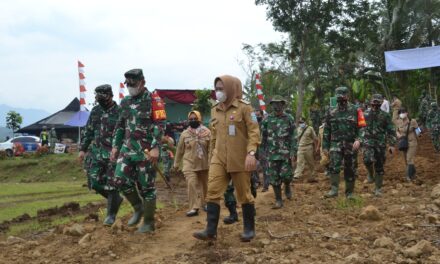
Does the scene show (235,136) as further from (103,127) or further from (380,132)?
(380,132)

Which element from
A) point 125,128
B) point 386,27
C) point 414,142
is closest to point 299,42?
point 386,27

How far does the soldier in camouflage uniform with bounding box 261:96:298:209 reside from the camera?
898cm

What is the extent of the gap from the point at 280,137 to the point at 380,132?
1.91m

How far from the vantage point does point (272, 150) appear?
9164mm

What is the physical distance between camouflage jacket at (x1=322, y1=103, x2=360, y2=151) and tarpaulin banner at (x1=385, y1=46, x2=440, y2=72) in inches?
268

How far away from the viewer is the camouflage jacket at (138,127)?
629 centimetres

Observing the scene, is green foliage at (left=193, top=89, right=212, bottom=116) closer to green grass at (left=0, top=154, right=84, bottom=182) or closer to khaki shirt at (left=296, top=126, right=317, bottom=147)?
green grass at (left=0, top=154, right=84, bottom=182)

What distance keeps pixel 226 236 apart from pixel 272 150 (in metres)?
3.25

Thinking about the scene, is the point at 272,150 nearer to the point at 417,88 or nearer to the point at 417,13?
the point at 417,13

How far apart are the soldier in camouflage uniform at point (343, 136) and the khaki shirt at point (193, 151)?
2092 mm

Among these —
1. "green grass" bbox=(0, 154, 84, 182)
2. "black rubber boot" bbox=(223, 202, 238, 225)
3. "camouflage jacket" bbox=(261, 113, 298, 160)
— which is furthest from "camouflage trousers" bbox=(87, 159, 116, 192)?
"green grass" bbox=(0, 154, 84, 182)

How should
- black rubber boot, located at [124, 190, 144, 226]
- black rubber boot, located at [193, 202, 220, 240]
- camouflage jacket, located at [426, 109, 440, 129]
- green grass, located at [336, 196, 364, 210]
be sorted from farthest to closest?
camouflage jacket, located at [426, 109, 440, 129] < green grass, located at [336, 196, 364, 210] < black rubber boot, located at [124, 190, 144, 226] < black rubber boot, located at [193, 202, 220, 240]

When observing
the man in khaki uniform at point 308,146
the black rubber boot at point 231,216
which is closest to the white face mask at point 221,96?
the black rubber boot at point 231,216

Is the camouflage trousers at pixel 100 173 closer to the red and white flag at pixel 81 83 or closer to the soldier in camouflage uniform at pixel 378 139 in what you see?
the soldier in camouflage uniform at pixel 378 139
